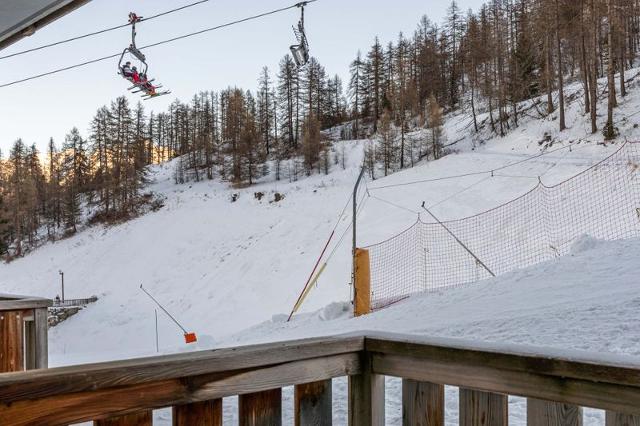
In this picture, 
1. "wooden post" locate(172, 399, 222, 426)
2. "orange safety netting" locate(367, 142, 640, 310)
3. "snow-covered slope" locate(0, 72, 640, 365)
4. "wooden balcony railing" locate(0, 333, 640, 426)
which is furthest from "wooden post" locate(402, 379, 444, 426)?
"snow-covered slope" locate(0, 72, 640, 365)

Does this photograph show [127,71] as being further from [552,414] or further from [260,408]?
[552,414]

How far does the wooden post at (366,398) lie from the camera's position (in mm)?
1246

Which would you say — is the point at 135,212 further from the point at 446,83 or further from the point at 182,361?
the point at 182,361

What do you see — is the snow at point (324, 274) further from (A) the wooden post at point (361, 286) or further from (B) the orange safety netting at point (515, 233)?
(B) the orange safety netting at point (515, 233)

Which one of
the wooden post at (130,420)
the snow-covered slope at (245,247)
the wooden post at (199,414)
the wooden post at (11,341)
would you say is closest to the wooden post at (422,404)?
the wooden post at (199,414)

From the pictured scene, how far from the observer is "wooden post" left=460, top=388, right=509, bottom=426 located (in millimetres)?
1056

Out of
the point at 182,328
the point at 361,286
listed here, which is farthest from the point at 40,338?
the point at 182,328

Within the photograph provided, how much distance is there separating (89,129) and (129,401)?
43.3 meters

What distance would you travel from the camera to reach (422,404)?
1172 mm

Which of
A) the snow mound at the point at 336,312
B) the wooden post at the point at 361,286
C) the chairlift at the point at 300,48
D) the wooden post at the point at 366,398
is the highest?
the chairlift at the point at 300,48

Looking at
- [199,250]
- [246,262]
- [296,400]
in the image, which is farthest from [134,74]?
[199,250]

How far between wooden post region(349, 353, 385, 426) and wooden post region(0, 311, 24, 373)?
312 centimetres

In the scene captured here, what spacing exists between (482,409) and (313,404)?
41 cm

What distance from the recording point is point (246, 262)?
54.6 ft
